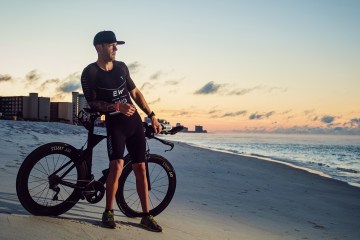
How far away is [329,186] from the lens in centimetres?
964

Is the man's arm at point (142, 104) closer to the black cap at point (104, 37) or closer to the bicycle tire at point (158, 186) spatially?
the bicycle tire at point (158, 186)

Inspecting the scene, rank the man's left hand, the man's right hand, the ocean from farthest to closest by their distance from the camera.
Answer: the ocean, the man's left hand, the man's right hand

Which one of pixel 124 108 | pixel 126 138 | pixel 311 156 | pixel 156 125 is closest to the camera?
pixel 124 108

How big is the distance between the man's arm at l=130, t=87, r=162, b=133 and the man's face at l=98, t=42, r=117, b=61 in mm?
616

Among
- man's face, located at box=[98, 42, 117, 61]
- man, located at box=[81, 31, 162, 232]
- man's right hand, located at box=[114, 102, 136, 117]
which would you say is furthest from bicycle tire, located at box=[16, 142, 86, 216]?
man's face, located at box=[98, 42, 117, 61]

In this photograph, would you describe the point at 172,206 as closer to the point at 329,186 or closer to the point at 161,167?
the point at 161,167

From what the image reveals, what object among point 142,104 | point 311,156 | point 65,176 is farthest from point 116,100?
point 311,156

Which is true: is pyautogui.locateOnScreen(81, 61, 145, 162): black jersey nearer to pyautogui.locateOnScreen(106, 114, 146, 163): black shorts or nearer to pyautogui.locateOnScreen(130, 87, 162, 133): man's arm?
pyautogui.locateOnScreen(106, 114, 146, 163): black shorts

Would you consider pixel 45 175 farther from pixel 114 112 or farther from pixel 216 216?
pixel 216 216

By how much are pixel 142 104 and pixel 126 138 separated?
60cm

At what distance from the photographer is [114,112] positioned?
404cm

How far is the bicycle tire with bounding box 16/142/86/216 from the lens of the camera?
388cm

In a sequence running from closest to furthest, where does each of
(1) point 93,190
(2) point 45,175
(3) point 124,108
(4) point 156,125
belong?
(3) point 124,108 < (1) point 93,190 < (2) point 45,175 < (4) point 156,125

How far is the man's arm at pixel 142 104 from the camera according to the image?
457 centimetres
